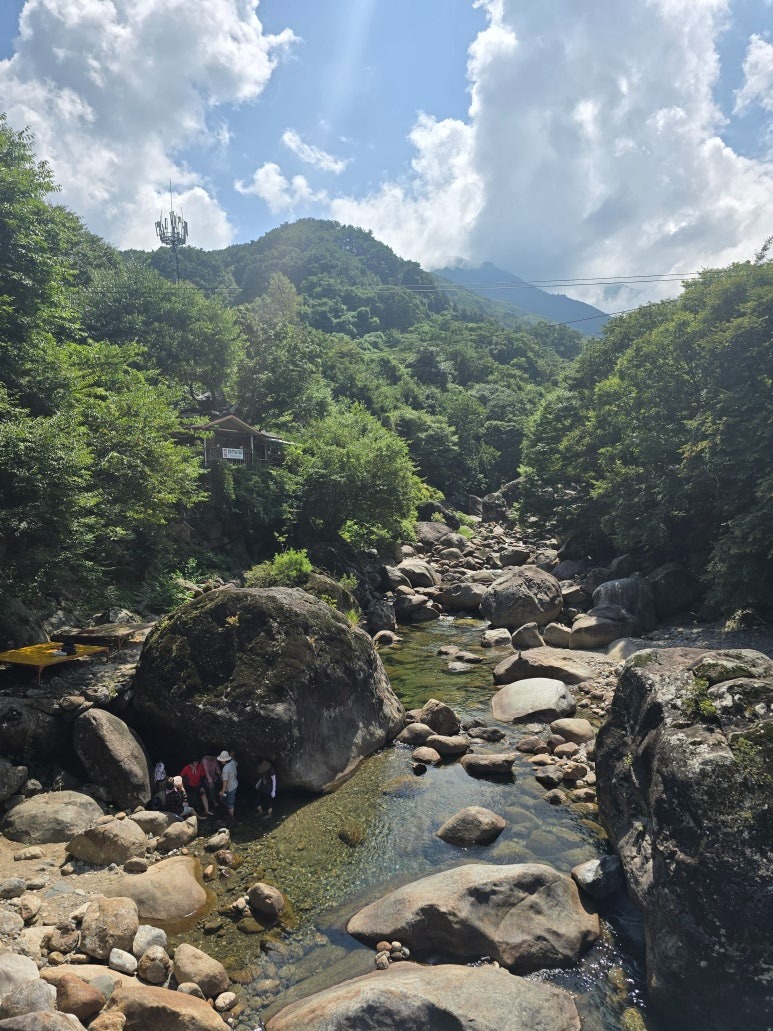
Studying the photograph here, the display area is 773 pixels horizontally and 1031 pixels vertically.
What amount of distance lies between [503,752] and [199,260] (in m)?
138

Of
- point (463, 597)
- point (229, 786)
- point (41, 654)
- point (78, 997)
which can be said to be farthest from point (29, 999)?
point (463, 597)

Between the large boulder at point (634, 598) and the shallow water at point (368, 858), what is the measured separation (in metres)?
11.1

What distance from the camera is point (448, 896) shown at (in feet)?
26.5

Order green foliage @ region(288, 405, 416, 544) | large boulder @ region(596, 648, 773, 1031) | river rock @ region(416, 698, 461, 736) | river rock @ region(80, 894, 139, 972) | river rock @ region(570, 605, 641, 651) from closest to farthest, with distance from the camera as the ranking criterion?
large boulder @ region(596, 648, 773, 1031), river rock @ region(80, 894, 139, 972), river rock @ region(416, 698, 461, 736), river rock @ region(570, 605, 641, 651), green foliage @ region(288, 405, 416, 544)

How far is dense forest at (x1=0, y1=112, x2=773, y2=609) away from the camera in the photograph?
54.6 ft

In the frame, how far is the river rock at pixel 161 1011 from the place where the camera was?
21.0 ft

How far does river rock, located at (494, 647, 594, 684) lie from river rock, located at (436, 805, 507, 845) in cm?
796

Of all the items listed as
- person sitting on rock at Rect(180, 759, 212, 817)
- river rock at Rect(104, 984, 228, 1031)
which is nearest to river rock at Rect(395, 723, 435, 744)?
person sitting on rock at Rect(180, 759, 212, 817)

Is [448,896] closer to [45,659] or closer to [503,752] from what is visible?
[503,752]

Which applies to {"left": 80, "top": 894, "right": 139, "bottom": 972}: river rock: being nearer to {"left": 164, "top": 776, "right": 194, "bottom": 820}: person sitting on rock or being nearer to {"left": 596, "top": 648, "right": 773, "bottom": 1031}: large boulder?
{"left": 164, "top": 776, "right": 194, "bottom": 820}: person sitting on rock

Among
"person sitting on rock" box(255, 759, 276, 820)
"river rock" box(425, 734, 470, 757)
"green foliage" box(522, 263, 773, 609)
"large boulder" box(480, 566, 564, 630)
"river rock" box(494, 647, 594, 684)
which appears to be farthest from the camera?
"large boulder" box(480, 566, 564, 630)

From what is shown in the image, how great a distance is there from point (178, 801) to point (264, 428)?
32.2 meters

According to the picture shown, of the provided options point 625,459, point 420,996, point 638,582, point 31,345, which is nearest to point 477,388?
point 625,459

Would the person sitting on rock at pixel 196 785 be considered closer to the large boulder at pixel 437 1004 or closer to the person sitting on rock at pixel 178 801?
the person sitting on rock at pixel 178 801
